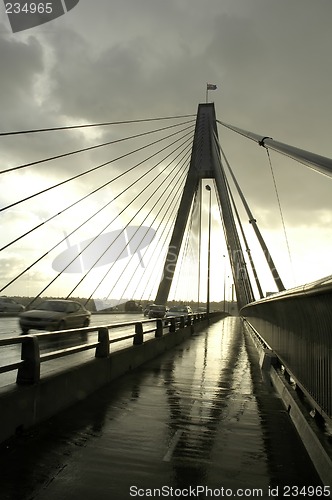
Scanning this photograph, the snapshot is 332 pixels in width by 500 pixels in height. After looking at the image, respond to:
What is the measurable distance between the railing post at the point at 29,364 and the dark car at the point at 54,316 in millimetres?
12393

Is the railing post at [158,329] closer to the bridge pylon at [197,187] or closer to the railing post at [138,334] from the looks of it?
the railing post at [138,334]

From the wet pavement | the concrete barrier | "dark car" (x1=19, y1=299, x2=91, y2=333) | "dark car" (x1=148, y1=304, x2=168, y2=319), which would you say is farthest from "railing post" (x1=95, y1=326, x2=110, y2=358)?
"dark car" (x1=148, y1=304, x2=168, y2=319)

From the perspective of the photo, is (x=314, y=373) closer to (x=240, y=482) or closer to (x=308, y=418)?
(x=308, y=418)

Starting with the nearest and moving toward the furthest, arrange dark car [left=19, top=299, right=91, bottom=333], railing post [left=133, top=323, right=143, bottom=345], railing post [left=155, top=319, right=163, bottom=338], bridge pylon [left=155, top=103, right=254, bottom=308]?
railing post [left=133, top=323, right=143, bottom=345], railing post [left=155, top=319, right=163, bottom=338], dark car [left=19, top=299, right=91, bottom=333], bridge pylon [left=155, top=103, right=254, bottom=308]

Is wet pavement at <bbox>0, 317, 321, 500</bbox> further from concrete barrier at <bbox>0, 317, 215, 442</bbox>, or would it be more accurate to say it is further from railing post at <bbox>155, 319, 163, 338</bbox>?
railing post at <bbox>155, 319, 163, 338</bbox>

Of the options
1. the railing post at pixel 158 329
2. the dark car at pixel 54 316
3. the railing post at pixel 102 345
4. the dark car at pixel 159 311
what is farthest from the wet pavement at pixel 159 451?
the dark car at pixel 159 311

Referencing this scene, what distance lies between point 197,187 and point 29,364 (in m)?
34.5

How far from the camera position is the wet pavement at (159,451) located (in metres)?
3.93

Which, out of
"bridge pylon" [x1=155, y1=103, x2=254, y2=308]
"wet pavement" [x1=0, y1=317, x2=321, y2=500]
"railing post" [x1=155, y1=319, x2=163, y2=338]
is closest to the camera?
"wet pavement" [x1=0, y1=317, x2=321, y2=500]

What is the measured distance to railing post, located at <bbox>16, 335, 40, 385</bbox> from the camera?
564 cm

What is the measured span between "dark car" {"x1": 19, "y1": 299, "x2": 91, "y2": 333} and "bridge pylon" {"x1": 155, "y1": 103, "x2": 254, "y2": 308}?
52.5 feet

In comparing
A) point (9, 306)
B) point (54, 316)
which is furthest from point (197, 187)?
point (54, 316)

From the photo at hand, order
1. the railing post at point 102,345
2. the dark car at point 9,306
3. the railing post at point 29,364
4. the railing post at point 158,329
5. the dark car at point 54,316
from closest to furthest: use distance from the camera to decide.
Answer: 1. the railing post at point 29,364
2. the railing post at point 102,345
3. the railing post at point 158,329
4. the dark car at point 54,316
5. the dark car at point 9,306

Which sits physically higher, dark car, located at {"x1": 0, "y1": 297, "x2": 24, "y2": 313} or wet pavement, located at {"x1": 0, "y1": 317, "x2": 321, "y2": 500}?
dark car, located at {"x1": 0, "y1": 297, "x2": 24, "y2": 313}
